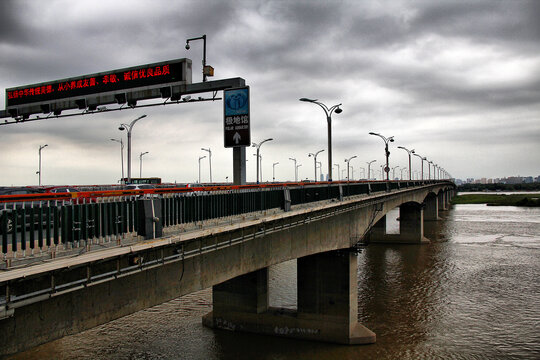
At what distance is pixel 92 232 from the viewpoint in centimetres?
890

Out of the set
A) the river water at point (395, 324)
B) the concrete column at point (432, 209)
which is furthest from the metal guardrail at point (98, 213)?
the concrete column at point (432, 209)

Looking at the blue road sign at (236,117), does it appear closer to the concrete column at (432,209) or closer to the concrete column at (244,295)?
the concrete column at (244,295)

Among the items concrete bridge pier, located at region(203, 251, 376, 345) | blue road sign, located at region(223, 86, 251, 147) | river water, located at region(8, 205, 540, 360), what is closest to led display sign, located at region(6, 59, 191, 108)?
blue road sign, located at region(223, 86, 251, 147)

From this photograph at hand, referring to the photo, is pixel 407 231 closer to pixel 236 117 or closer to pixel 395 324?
pixel 395 324

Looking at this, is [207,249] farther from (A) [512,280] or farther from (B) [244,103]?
(A) [512,280]

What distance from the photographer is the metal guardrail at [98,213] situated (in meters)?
7.89

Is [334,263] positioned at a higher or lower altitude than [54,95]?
lower

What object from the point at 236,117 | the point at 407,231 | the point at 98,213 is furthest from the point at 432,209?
the point at 98,213

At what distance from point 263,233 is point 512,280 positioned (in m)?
27.9

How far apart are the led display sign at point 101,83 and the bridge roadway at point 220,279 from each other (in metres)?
8.16

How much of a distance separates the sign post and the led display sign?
3445mm

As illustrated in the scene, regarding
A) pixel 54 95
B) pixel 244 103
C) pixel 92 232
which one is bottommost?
pixel 92 232

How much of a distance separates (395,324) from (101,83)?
2007cm

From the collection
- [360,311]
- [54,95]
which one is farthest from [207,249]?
[360,311]
